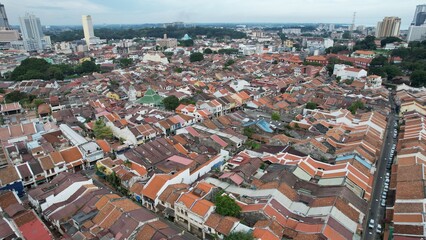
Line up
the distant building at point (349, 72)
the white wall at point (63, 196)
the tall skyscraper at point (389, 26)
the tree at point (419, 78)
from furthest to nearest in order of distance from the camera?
the tall skyscraper at point (389, 26) → the distant building at point (349, 72) → the tree at point (419, 78) → the white wall at point (63, 196)

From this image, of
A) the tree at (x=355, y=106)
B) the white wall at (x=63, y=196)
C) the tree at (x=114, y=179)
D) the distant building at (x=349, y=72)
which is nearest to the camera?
the white wall at (x=63, y=196)

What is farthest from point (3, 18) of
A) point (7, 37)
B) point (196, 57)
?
point (196, 57)

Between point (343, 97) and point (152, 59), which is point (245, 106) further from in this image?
point (152, 59)

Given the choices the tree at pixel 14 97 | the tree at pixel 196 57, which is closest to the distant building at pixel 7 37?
the tree at pixel 196 57

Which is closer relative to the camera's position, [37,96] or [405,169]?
[405,169]

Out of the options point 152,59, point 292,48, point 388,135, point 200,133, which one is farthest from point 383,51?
point 200,133

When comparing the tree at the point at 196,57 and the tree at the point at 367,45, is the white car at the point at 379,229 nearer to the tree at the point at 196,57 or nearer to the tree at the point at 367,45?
the tree at the point at 196,57

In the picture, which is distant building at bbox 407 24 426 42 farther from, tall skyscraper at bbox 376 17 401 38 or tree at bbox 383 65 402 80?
tree at bbox 383 65 402 80
